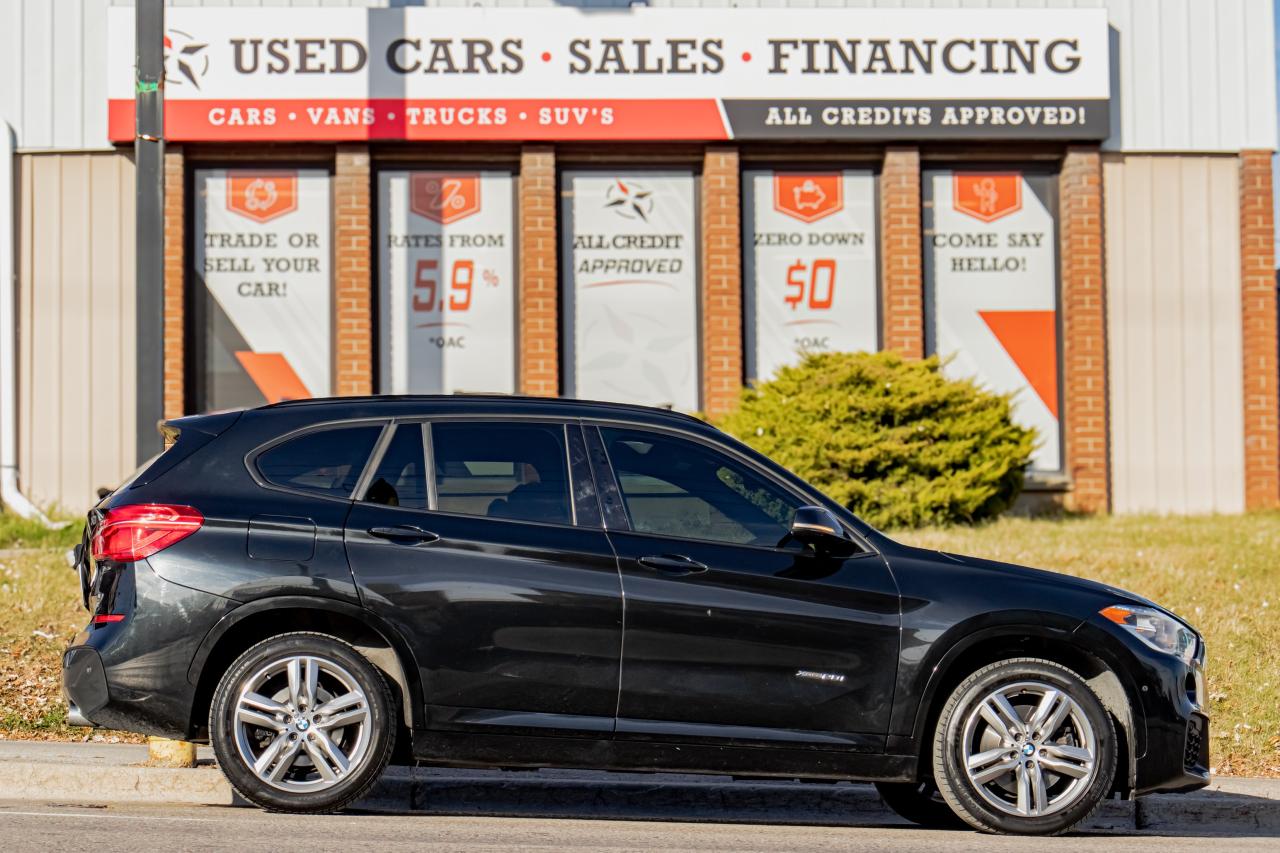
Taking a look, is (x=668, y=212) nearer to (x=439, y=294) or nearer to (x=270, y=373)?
(x=439, y=294)

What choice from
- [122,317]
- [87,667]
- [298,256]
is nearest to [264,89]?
[298,256]

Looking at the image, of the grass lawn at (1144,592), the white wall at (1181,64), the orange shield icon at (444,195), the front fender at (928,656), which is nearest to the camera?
the front fender at (928,656)

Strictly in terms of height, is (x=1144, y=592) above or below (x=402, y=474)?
below

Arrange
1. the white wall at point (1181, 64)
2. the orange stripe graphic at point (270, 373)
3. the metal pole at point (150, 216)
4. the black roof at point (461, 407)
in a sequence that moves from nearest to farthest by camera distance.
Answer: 1. the black roof at point (461, 407)
2. the metal pole at point (150, 216)
3. the orange stripe graphic at point (270, 373)
4. the white wall at point (1181, 64)

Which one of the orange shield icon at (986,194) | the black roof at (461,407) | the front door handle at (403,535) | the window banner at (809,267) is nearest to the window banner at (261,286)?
the window banner at (809,267)

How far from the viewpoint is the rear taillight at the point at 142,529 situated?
5871 mm

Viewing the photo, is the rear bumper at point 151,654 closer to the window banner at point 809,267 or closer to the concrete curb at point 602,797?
the concrete curb at point 602,797

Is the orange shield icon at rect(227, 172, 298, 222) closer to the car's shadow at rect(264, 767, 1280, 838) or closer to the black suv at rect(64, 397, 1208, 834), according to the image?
the car's shadow at rect(264, 767, 1280, 838)

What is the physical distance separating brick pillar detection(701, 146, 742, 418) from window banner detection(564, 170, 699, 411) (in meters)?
0.32

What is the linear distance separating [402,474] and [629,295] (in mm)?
10065

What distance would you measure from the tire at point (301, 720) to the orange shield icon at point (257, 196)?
10746 millimetres

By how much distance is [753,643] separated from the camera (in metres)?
5.87

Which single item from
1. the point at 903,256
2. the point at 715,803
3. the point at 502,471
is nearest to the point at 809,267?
the point at 903,256

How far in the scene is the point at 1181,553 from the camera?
11789mm
